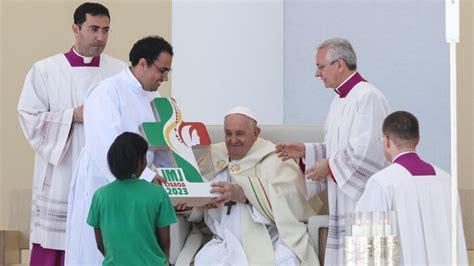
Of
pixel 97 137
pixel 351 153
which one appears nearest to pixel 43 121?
pixel 97 137

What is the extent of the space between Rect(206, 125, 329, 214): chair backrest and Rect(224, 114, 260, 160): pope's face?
29cm

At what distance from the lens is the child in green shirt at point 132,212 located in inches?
234

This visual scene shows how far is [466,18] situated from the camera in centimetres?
838

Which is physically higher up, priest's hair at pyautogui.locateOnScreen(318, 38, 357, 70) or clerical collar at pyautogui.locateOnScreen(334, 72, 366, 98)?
priest's hair at pyautogui.locateOnScreen(318, 38, 357, 70)

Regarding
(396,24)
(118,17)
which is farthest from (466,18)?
(118,17)

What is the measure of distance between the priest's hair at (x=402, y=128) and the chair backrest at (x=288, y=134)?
51.0 inches

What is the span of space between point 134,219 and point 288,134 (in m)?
1.99

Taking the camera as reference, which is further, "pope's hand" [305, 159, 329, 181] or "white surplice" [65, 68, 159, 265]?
"pope's hand" [305, 159, 329, 181]

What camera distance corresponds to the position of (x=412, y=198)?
6418 millimetres

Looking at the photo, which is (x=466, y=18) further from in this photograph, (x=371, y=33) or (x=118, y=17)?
(x=118, y=17)

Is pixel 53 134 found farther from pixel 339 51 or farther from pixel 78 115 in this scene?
pixel 339 51

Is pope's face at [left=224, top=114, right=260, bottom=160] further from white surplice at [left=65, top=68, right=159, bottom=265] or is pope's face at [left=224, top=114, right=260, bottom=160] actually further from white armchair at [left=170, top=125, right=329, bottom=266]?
white surplice at [left=65, top=68, right=159, bottom=265]

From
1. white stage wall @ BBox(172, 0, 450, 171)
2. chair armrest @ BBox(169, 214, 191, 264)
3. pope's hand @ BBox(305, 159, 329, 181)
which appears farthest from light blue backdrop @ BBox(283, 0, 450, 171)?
chair armrest @ BBox(169, 214, 191, 264)

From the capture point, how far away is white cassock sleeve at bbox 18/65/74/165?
727 cm
